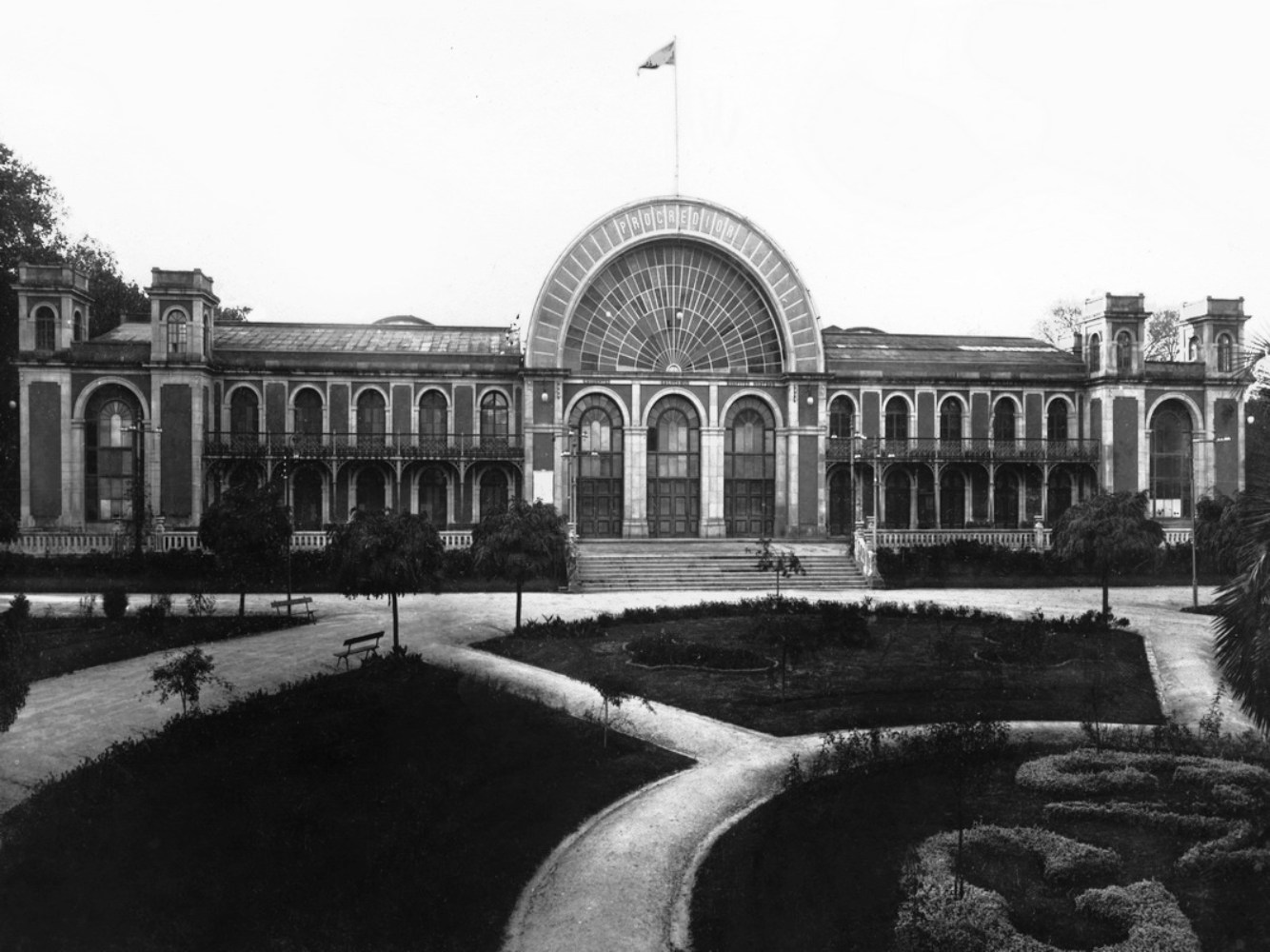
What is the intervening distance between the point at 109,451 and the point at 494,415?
15.8m

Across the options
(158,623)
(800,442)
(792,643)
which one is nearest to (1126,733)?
(792,643)

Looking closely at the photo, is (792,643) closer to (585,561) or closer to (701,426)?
(585,561)

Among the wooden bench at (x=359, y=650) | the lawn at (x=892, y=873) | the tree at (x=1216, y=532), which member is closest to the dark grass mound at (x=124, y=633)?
the wooden bench at (x=359, y=650)

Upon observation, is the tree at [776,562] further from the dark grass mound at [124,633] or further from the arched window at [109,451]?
the arched window at [109,451]

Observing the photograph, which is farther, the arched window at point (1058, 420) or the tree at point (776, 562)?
the arched window at point (1058, 420)

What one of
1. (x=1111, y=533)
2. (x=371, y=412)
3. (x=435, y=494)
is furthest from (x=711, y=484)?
(x=1111, y=533)

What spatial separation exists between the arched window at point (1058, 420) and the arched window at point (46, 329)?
43.9 m

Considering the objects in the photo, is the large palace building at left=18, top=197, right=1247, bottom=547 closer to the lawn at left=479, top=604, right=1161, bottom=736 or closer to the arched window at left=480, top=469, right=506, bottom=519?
the arched window at left=480, top=469, right=506, bottom=519

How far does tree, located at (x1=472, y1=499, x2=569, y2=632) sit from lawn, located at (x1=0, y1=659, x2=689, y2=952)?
277 inches

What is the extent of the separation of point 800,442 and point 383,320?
2393 centimetres

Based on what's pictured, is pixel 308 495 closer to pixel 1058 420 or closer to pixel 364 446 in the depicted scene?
pixel 364 446

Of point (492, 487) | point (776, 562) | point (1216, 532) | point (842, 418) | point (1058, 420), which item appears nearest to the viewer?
point (1216, 532)

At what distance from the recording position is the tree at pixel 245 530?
2397 cm

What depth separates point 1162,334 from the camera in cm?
6009
